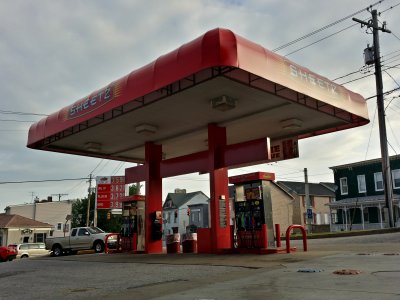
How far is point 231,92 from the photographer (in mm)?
14547

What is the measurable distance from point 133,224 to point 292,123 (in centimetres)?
954

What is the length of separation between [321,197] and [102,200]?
124 feet

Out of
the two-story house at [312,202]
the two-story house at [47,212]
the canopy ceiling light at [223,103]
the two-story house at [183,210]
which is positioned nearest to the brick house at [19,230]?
the two-story house at [47,212]

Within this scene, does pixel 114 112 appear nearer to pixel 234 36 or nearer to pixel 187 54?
pixel 187 54

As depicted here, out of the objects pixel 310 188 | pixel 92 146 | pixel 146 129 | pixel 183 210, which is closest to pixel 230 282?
pixel 146 129

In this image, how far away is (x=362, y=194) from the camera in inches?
1757

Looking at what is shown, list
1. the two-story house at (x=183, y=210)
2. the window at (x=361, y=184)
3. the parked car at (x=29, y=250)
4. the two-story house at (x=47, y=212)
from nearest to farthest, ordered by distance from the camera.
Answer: the parked car at (x=29, y=250) → the window at (x=361, y=184) → the two-story house at (x=47, y=212) → the two-story house at (x=183, y=210)

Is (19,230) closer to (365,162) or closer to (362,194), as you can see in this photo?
(362,194)

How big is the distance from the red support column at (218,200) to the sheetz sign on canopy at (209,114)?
0.13 ft

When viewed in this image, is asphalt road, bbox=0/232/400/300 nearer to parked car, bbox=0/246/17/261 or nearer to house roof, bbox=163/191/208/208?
parked car, bbox=0/246/17/261

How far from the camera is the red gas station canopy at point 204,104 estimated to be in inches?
481

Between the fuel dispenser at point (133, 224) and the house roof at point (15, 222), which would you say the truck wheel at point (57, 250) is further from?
the house roof at point (15, 222)

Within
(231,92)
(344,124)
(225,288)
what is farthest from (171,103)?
(225,288)

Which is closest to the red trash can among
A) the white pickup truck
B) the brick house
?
the white pickup truck
